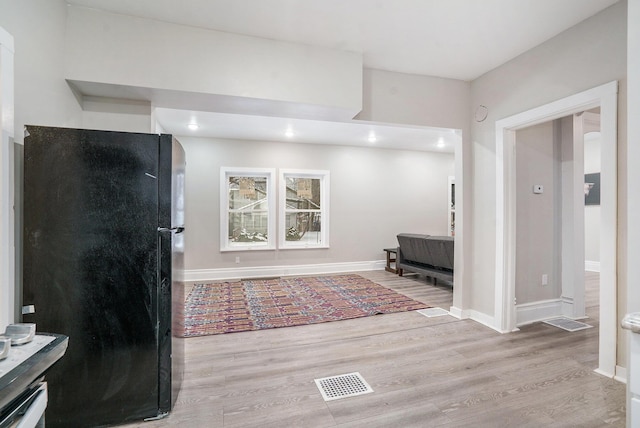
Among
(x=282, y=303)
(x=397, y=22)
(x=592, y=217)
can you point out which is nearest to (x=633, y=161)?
(x=397, y=22)

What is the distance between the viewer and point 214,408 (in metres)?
1.83

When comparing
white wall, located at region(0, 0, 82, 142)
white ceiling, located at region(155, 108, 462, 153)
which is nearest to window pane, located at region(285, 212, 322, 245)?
white ceiling, located at region(155, 108, 462, 153)

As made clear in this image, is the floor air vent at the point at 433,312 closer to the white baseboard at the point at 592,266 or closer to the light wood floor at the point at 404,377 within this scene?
the light wood floor at the point at 404,377

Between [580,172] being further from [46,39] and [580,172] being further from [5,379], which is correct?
[46,39]

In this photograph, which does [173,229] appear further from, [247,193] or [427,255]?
[427,255]

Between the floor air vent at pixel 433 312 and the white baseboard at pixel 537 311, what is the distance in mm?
758

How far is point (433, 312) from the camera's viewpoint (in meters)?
Result: 3.55

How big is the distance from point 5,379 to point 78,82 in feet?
7.30

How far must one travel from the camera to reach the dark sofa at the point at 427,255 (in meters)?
4.52

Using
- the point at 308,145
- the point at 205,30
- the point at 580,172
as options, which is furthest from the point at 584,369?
the point at 308,145

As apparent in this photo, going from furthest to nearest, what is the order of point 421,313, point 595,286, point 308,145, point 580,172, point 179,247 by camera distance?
1. point 308,145
2. point 595,286
3. point 421,313
4. point 580,172
5. point 179,247

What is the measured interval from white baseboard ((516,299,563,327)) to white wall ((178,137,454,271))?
328cm

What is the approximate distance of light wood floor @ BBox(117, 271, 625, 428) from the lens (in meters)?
1.74

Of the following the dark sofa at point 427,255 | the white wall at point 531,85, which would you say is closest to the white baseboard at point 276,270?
the dark sofa at point 427,255
